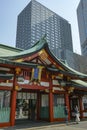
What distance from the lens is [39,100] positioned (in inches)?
778

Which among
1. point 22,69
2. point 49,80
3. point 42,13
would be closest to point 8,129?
point 22,69

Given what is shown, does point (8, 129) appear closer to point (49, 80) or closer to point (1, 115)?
point (1, 115)

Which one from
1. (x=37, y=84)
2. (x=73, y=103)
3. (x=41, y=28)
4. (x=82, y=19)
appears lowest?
(x=73, y=103)

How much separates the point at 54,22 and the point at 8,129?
519ft

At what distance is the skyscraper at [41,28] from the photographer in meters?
138

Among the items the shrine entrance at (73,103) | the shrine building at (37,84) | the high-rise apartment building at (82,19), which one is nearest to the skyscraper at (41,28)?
the high-rise apartment building at (82,19)

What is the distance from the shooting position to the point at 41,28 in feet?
484

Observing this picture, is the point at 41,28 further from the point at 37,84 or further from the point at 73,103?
the point at 37,84

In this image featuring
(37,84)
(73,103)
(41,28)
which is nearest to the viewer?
(37,84)

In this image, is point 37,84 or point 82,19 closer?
point 37,84

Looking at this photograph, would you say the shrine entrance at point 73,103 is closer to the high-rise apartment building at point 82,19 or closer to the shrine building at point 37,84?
the shrine building at point 37,84

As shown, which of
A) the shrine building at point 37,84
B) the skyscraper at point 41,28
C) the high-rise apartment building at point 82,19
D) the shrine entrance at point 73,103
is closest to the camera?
the shrine building at point 37,84

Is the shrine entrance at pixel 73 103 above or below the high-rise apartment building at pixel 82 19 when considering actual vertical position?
below

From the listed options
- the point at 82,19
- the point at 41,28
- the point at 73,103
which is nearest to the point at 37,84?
the point at 73,103
